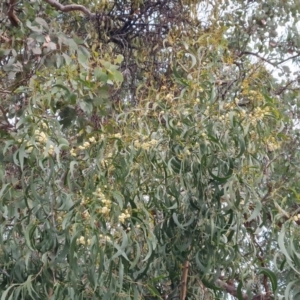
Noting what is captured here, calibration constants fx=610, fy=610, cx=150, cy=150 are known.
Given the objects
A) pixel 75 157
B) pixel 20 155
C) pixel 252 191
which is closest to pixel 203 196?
pixel 252 191

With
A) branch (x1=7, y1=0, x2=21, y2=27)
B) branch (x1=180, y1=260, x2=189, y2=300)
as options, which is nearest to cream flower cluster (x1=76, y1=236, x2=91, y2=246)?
branch (x1=180, y1=260, x2=189, y2=300)

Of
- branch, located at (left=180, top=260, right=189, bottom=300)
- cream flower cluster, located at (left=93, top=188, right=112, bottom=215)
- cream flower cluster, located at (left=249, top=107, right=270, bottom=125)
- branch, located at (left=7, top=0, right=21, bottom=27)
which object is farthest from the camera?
branch, located at (left=7, top=0, right=21, bottom=27)

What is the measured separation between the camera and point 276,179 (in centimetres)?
262

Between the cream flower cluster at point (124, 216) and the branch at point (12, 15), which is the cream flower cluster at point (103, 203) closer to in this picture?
the cream flower cluster at point (124, 216)

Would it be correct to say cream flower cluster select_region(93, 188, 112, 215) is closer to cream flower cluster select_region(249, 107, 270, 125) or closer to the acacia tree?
the acacia tree

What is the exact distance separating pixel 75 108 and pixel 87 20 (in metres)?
0.96

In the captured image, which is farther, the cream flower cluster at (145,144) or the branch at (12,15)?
the branch at (12,15)

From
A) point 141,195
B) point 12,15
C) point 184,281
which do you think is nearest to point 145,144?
point 141,195

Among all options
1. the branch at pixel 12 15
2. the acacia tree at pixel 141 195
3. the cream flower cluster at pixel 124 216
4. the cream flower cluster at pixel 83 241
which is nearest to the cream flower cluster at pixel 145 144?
the acacia tree at pixel 141 195

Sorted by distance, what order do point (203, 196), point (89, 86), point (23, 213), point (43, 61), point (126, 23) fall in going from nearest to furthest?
point (203, 196), point (89, 86), point (23, 213), point (43, 61), point (126, 23)

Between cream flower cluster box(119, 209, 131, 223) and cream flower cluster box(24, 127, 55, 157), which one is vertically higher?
cream flower cluster box(24, 127, 55, 157)

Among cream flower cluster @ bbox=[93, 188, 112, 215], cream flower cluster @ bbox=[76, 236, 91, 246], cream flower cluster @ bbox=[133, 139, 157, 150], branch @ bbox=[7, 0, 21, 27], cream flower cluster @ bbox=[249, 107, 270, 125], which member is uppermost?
cream flower cluster @ bbox=[249, 107, 270, 125]

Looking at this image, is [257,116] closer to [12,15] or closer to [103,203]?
[103,203]

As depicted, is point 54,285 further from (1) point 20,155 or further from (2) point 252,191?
(2) point 252,191
